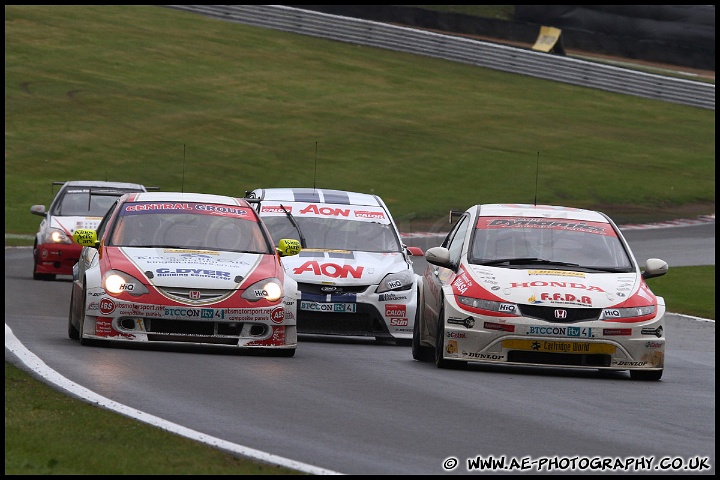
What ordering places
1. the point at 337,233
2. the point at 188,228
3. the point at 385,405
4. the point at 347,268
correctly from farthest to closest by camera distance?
the point at 337,233 < the point at 347,268 < the point at 188,228 < the point at 385,405

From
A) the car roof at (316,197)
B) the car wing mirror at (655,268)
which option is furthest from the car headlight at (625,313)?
the car roof at (316,197)

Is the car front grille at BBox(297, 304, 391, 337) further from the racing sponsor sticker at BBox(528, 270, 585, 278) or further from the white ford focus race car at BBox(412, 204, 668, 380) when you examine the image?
the racing sponsor sticker at BBox(528, 270, 585, 278)

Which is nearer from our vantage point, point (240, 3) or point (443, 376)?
point (443, 376)

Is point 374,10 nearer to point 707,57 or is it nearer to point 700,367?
point 707,57

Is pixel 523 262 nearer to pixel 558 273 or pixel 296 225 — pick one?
pixel 558 273

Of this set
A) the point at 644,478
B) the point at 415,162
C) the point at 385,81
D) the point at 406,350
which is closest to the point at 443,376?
the point at 406,350

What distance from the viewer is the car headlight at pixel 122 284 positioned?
12133 mm

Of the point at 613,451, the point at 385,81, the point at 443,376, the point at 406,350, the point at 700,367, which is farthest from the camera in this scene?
the point at 385,81

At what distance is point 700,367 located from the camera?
13.5m

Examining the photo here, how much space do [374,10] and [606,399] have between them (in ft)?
161

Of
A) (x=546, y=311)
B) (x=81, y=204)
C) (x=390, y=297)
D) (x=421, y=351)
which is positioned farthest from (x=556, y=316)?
(x=81, y=204)

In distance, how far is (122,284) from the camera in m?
12.2

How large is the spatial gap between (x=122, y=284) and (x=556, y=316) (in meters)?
3.56

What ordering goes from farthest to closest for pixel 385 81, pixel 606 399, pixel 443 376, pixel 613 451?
pixel 385 81 → pixel 443 376 → pixel 606 399 → pixel 613 451
